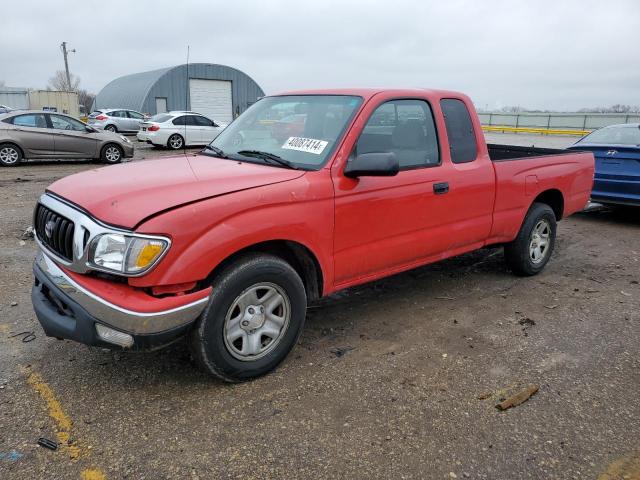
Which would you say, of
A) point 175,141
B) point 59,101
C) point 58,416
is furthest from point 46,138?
point 59,101

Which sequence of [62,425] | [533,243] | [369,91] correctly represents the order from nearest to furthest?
[62,425], [369,91], [533,243]

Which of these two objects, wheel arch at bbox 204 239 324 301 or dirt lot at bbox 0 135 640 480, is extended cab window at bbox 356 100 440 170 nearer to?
wheel arch at bbox 204 239 324 301

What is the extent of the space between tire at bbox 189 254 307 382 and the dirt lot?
0.54 feet

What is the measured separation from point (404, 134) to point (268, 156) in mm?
1115

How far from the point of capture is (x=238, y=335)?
319cm

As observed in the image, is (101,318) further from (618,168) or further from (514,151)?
(618,168)

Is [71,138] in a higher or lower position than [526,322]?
higher

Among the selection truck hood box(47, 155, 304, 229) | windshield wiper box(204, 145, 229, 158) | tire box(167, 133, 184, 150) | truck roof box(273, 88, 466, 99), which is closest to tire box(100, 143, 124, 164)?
tire box(167, 133, 184, 150)

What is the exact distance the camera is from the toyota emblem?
10.3 ft

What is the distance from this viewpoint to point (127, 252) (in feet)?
8.92

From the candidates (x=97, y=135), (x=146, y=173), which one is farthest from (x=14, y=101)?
(x=146, y=173)

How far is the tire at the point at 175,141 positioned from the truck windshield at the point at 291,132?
639 inches

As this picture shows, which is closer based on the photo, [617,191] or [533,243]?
[533,243]

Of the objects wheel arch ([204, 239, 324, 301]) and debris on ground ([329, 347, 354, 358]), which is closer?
wheel arch ([204, 239, 324, 301])
